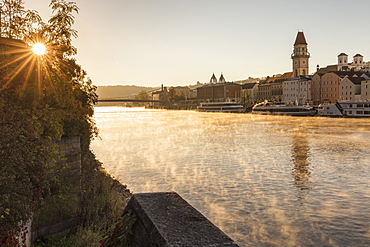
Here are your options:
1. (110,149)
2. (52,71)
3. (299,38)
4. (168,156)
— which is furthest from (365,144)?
(299,38)

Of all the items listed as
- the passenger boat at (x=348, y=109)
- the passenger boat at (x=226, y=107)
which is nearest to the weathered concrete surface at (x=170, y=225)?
the passenger boat at (x=348, y=109)

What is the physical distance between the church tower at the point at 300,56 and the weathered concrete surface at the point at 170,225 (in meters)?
147

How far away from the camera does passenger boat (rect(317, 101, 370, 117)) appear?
77.8 metres

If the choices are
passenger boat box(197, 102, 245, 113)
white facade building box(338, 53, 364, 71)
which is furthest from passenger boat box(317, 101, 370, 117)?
white facade building box(338, 53, 364, 71)

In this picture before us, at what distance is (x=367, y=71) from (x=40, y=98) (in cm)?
12998

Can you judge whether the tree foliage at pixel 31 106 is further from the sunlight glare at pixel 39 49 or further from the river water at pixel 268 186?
the river water at pixel 268 186

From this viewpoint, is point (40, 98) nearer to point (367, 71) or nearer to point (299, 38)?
point (367, 71)

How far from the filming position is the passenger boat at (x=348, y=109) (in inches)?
3063

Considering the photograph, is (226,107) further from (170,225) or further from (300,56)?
(170,225)

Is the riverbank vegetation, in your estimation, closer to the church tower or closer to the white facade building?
the church tower

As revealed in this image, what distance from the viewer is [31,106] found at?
870cm

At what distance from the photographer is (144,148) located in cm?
3225

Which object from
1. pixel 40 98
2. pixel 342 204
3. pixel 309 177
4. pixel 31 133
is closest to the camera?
pixel 31 133

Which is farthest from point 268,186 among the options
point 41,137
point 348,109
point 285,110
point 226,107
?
point 226,107
